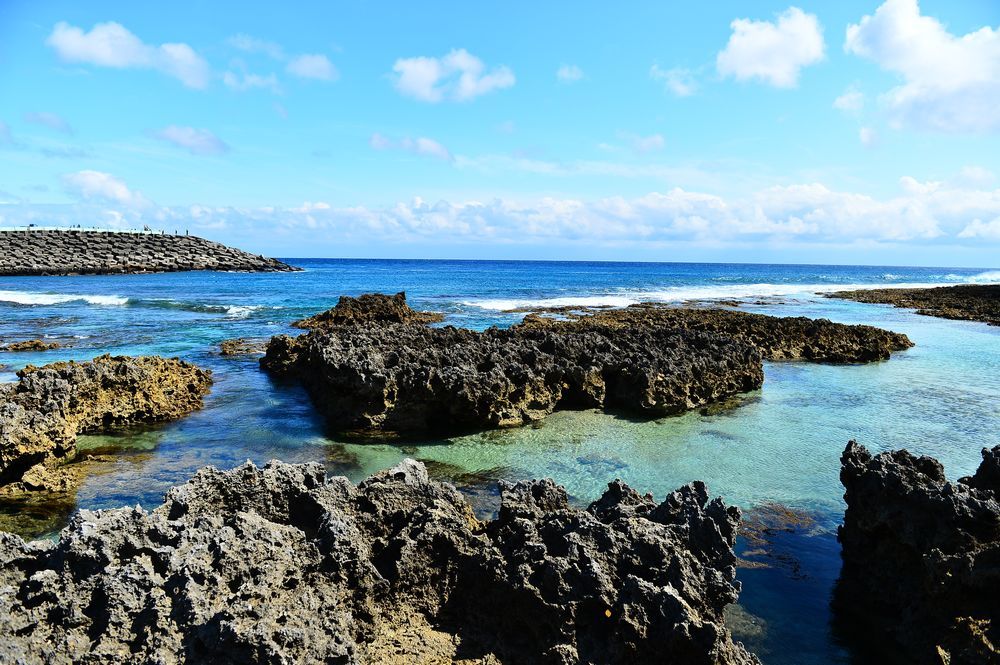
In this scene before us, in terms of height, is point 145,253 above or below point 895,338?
above

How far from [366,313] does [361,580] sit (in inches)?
876

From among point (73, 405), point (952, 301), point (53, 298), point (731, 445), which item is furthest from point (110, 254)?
point (952, 301)

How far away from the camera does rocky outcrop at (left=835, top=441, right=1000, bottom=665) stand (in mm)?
4621

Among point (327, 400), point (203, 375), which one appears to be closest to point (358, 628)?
point (327, 400)

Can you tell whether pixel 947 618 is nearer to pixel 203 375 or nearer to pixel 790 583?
pixel 790 583

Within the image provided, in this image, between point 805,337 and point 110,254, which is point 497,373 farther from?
point 110,254

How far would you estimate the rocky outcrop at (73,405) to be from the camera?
8.07 meters

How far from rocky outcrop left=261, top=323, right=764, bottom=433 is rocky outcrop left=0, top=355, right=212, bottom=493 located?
2817mm

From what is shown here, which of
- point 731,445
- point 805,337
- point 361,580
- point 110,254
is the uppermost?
point 110,254

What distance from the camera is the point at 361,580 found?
457cm

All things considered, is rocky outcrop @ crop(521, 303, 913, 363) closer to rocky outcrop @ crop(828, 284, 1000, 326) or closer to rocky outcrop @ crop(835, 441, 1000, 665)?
rocky outcrop @ crop(835, 441, 1000, 665)

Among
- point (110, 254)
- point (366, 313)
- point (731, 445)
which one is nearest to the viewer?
point (731, 445)

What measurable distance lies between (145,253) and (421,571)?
8085 cm

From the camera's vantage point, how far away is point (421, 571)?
4875mm
